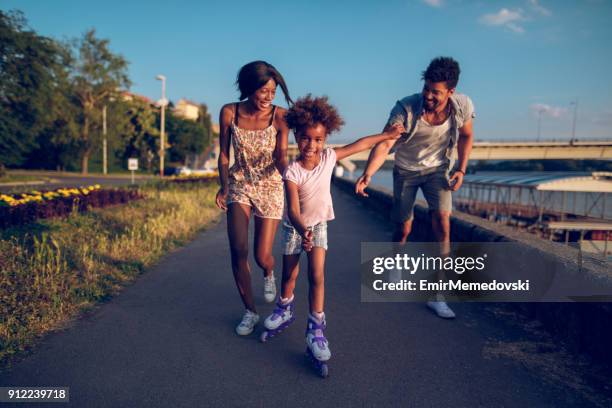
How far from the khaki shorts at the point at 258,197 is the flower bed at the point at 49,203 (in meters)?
4.57

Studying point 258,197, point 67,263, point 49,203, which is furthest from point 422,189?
point 49,203

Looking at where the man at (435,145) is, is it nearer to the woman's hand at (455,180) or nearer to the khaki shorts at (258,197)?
the woman's hand at (455,180)

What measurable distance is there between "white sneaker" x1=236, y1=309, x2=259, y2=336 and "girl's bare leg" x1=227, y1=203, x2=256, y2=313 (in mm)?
65

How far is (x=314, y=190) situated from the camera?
120 inches

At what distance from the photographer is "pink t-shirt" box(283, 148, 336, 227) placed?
120 inches

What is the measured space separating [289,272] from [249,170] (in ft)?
2.93

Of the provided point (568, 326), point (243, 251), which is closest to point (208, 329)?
point (243, 251)

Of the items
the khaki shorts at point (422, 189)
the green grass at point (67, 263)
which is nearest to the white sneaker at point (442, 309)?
the khaki shorts at point (422, 189)

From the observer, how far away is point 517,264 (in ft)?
12.6

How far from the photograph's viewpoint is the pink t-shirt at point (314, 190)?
3.05 metres

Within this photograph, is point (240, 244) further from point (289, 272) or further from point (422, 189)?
point (422, 189)

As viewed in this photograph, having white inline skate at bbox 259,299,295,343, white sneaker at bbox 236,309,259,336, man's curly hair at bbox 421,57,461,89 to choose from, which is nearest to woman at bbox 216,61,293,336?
white sneaker at bbox 236,309,259,336

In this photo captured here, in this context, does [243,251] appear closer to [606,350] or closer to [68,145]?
[606,350]

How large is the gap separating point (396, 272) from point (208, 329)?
6.91 ft
